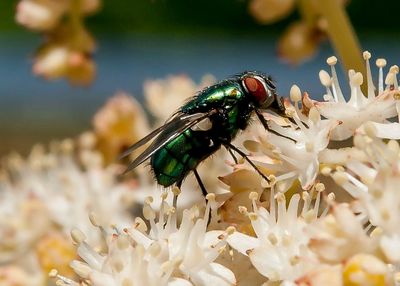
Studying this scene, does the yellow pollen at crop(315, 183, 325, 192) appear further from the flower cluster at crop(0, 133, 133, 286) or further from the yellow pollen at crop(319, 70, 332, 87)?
the flower cluster at crop(0, 133, 133, 286)

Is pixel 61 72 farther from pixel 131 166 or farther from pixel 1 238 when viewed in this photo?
pixel 131 166

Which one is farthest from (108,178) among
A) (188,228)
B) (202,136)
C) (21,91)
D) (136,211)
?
(21,91)

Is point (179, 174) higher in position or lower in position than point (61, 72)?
lower

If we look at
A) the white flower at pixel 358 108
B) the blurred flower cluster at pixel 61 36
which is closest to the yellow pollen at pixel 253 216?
the white flower at pixel 358 108

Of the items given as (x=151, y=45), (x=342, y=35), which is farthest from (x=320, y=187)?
(x=151, y=45)

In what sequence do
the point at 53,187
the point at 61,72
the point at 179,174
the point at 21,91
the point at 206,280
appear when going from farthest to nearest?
the point at 21,91, the point at 53,187, the point at 61,72, the point at 179,174, the point at 206,280

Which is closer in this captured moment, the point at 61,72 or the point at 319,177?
the point at 319,177

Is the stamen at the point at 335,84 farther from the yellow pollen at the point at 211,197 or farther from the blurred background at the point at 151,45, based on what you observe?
the blurred background at the point at 151,45
